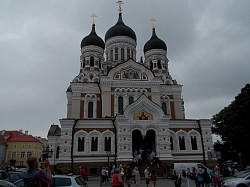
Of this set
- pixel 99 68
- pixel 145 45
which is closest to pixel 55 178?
pixel 99 68

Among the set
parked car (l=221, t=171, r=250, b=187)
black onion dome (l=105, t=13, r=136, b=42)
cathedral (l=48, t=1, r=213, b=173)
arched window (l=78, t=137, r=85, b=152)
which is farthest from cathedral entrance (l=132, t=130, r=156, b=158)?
black onion dome (l=105, t=13, r=136, b=42)

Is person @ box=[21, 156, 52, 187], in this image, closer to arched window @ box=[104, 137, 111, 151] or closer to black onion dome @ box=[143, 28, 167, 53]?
arched window @ box=[104, 137, 111, 151]

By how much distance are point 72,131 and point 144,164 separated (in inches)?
382

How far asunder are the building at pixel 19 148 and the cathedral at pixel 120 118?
24735mm

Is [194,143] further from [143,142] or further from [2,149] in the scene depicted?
[2,149]

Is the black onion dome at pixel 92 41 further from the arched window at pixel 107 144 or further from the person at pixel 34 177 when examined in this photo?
the person at pixel 34 177

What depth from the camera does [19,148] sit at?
212ft

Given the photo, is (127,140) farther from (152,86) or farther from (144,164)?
(152,86)

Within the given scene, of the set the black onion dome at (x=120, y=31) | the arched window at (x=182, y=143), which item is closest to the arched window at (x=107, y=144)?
the arched window at (x=182, y=143)

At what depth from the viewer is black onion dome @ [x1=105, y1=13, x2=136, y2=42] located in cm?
4562

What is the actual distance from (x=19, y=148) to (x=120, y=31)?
41015 millimetres

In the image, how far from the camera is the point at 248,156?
1330 inches

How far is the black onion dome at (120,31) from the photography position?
45.6m

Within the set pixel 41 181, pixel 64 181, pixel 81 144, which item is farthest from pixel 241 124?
pixel 41 181
